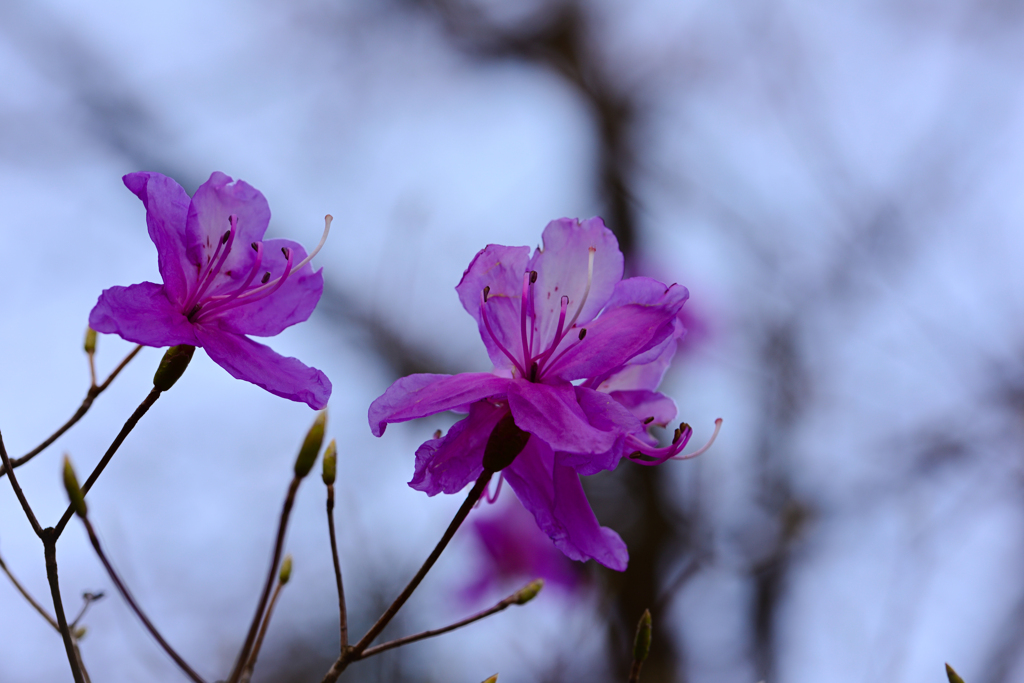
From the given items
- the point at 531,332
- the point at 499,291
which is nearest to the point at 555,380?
the point at 531,332

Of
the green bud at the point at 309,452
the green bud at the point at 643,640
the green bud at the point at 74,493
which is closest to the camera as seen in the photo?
the green bud at the point at 74,493

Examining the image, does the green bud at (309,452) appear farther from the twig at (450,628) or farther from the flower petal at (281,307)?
the twig at (450,628)

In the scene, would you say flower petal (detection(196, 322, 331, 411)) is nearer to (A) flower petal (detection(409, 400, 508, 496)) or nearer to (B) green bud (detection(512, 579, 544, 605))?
(A) flower petal (detection(409, 400, 508, 496))

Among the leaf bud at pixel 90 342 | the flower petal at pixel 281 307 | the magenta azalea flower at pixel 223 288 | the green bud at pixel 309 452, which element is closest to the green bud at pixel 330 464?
the green bud at pixel 309 452

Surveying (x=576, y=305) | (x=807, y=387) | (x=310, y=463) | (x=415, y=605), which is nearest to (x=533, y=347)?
(x=576, y=305)

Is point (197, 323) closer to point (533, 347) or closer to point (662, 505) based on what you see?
point (533, 347)

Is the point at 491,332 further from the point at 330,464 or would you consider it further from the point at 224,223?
the point at 224,223
